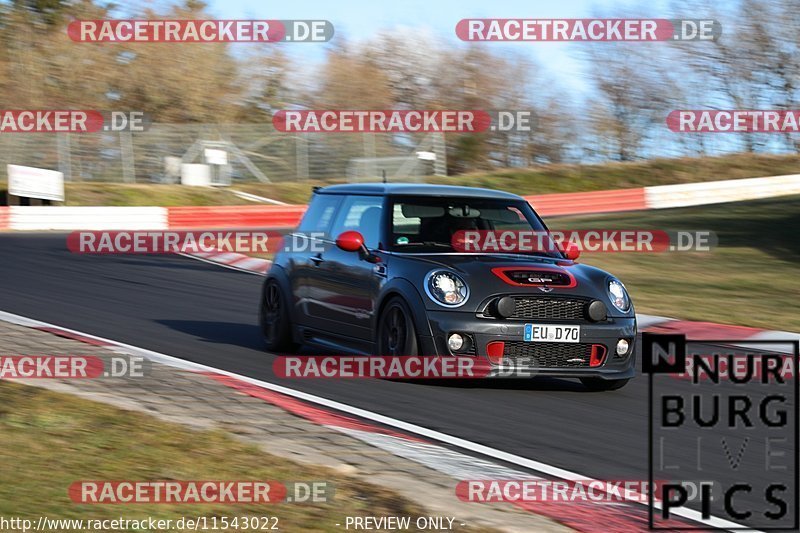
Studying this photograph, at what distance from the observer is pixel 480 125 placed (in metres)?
48.5

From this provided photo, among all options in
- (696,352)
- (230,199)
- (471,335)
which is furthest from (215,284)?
(230,199)

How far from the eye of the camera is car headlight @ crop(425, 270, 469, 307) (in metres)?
8.66

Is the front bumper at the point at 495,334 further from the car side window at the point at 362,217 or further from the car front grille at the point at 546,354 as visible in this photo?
the car side window at the point at 362,217

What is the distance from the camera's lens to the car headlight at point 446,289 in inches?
341

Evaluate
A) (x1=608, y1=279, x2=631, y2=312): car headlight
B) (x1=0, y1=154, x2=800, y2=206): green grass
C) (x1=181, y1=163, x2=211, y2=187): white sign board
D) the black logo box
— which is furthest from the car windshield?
(x1=181, y1=163, x2=211, y2=187): white sign board

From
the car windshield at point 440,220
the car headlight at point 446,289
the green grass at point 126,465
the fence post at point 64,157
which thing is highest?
the fence post at point 64,157

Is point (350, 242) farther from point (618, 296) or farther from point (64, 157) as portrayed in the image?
point (64, 157)

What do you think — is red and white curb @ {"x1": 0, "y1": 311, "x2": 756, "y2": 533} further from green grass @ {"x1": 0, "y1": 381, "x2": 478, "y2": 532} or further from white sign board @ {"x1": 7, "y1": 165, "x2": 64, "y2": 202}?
white sign board @ {"x1": 7, "y1": 165, "x2": 64, "y2": 202}

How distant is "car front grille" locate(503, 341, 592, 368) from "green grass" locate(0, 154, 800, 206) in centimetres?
2740

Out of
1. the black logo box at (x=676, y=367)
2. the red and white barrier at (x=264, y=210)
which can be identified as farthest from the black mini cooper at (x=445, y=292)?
the red and white barrier at (x=264, y=210)

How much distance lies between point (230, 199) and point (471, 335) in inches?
1160

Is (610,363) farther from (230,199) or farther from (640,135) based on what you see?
(640,135)

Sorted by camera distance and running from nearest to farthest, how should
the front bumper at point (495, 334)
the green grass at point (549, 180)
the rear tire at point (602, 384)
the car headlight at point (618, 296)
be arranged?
the front bumper at point (495, 334), the car headlight at point (618, 296), the rear tire at point (602, 384), the green grass at point (549, 180)

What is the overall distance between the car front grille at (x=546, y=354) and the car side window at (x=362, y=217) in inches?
60.7
